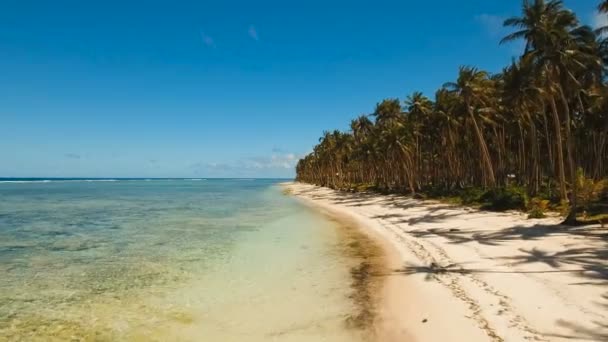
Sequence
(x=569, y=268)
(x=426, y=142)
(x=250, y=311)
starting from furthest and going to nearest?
(x=426, y=142)
(x=569, y=268)
(x=250, y=311)

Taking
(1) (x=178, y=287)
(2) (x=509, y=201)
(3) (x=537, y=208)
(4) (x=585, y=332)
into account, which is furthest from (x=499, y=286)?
(2) (x=509, y=201)

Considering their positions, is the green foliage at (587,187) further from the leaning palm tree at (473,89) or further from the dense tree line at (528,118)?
the leaning palm tree at (473,89)

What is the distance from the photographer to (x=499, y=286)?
10.8 metres

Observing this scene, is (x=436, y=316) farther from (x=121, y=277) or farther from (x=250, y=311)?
(x=121, y=277)

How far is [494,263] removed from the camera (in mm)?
13477

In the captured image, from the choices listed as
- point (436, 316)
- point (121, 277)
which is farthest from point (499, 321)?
point (121, 277)

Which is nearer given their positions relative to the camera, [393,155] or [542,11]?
[542,11]

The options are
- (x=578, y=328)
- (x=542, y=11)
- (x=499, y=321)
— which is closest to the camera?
(x=578, y=328)

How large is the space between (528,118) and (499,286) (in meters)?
36.1

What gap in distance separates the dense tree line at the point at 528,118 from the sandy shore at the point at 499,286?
5898 mm

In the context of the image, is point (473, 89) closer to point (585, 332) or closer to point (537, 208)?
point (537, 208)

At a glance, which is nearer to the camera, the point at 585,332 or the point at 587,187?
the point at 585,332

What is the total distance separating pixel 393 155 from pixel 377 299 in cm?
5473

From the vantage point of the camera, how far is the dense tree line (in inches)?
921
